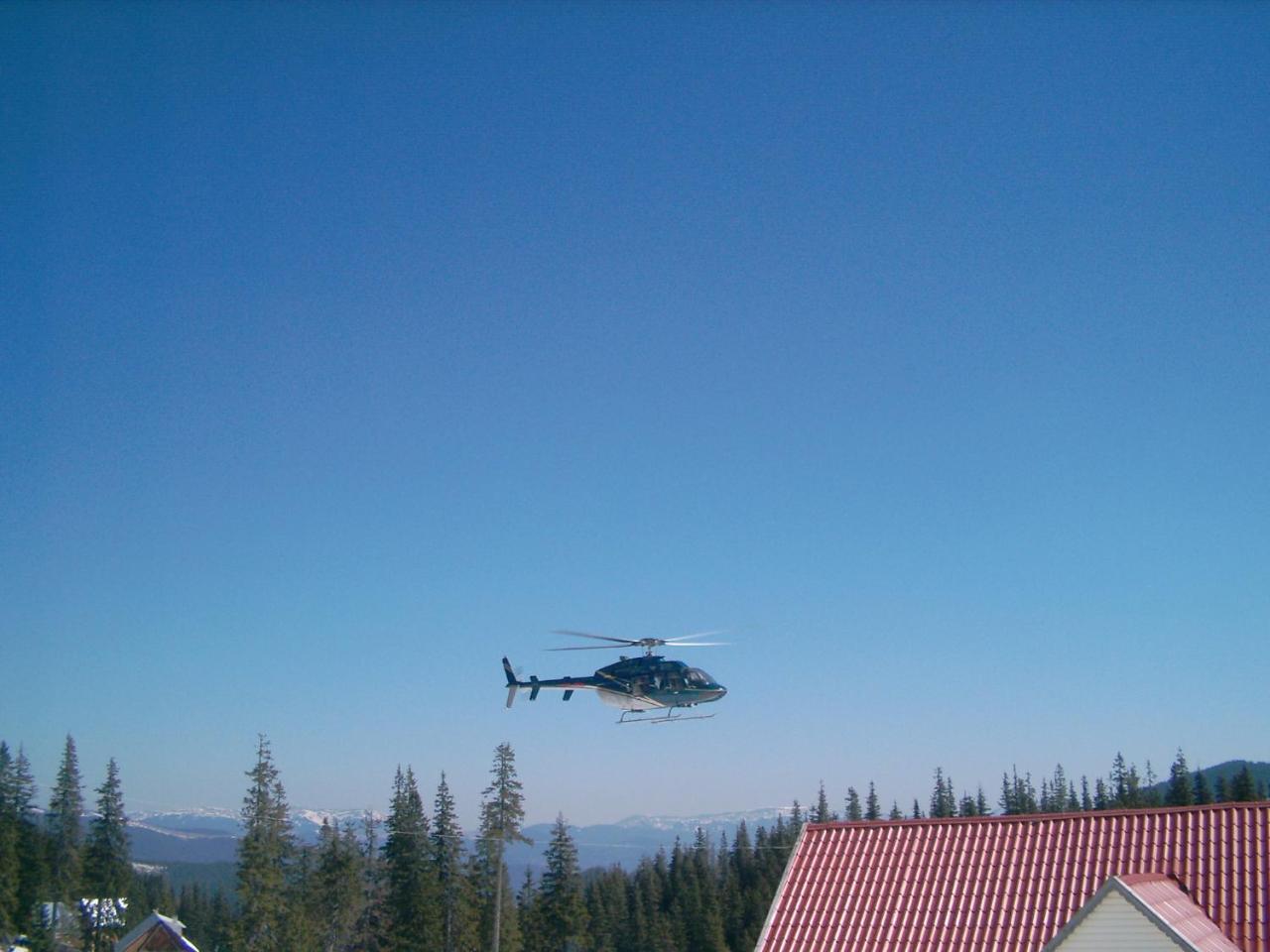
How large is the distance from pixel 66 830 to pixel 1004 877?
2616 inches

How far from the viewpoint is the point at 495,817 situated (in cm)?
6594

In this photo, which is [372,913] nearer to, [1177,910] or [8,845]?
[8,845]

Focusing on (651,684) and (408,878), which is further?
(408,878)

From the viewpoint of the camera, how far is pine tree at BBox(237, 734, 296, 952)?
56094 mm

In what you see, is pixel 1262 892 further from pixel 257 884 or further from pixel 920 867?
pixel 257 884

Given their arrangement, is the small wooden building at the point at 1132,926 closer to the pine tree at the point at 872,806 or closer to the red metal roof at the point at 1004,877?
the red metal roof at the point at 1004,877

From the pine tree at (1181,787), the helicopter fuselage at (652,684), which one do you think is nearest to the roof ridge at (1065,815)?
the helicopter fuselage at (652,684)

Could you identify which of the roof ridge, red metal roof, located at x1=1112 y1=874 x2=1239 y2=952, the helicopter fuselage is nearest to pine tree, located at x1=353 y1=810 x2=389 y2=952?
the helicopter fuselage

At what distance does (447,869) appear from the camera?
67.6m

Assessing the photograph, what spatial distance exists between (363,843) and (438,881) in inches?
300

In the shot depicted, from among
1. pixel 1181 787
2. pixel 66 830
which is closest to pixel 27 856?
pixel 66 830

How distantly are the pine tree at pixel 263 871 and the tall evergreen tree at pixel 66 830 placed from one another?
18196 millimetres

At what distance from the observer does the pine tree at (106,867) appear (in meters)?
69.8

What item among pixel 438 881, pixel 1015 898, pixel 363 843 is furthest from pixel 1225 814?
pixel 363 843
